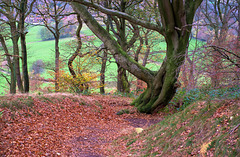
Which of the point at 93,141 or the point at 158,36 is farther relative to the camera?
the point at 158,36

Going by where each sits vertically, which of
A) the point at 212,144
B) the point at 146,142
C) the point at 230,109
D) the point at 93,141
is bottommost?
the point at 93,141

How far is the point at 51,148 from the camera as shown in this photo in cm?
529

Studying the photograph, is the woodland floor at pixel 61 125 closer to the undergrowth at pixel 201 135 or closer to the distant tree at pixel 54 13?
the undergrowth at pixel 201 135

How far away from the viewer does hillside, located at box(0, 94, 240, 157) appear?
3598mm

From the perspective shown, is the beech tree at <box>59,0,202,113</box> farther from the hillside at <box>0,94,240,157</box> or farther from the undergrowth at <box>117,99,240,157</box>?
the undergrowth at <box>117,99,240,157</box>

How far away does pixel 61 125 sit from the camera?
718 centimetres

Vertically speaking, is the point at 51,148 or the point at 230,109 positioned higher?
the point at 230,109

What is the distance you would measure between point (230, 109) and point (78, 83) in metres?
10.1

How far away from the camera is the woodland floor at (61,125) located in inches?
201

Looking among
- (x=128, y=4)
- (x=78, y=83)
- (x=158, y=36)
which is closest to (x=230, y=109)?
(x=78, y=83)

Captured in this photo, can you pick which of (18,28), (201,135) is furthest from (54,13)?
(201,135)

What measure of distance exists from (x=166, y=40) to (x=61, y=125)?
17.1 ft

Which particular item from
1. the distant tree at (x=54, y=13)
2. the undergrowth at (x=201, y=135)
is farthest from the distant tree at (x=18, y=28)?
the undergrowth at (x=201, y=135)

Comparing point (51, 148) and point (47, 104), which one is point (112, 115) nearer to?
point (47, 104)
